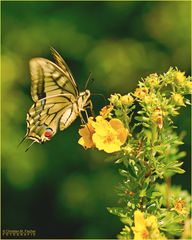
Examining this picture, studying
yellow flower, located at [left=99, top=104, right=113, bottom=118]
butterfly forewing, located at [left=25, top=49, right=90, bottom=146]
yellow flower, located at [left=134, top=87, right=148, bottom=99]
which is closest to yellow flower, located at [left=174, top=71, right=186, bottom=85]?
yellow flower, located at [left=134, top=87, right=148, bottom=99]

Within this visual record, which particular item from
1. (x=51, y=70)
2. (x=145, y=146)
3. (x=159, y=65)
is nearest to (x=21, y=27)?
(x=159, y=65)

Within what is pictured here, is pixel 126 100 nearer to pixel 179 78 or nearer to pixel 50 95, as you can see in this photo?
pixel 179 78

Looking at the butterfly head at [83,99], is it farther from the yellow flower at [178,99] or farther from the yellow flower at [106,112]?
the yellow flower at [178,99]

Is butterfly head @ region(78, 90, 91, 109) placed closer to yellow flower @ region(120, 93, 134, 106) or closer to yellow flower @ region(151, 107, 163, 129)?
yellow flower @ region(120, 93, 134, 106)

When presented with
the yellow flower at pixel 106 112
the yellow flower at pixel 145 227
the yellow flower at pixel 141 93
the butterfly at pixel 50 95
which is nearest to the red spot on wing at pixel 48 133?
the butterfly at pixel 50 95

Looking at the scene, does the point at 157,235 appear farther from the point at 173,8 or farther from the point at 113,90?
the point at 173,8

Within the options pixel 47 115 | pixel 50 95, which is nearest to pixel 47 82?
pixel 50 95
